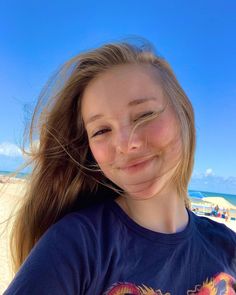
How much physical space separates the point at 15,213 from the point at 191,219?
0.91m

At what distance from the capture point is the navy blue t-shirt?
94 centimetres

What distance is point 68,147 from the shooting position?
5.22 ft

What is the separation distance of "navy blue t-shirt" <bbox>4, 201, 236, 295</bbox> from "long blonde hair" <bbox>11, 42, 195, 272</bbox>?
236 millimetres

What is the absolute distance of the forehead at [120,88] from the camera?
50.2 inches

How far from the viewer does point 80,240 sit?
1.06 metres

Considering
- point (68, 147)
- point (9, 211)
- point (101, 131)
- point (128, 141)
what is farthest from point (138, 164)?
point (9, 211)

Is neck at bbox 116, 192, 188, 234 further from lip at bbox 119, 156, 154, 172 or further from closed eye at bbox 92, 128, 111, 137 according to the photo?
closed eye at bbox 92, 128, 111, 137

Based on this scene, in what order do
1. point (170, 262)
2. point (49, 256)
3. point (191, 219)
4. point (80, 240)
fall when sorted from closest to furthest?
point (49, 256)
point (80, 240)
point (170, 262)
point (191, 219)

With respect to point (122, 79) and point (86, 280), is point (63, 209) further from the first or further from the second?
point (122, 79)

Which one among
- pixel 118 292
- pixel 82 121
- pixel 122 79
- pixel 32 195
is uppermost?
pixel 122 79

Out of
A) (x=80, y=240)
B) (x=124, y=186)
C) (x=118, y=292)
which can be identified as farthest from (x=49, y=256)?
(x=124, y=186)

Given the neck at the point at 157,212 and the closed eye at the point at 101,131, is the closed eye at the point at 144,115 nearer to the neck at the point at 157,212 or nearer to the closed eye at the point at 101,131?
the closed eye at the point at 101,131

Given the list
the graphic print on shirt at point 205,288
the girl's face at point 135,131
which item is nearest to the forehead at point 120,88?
the girl's face at point 135,131

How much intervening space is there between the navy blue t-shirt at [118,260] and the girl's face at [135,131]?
18 cm
